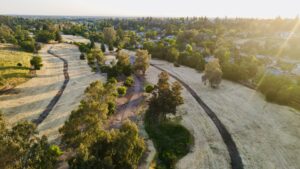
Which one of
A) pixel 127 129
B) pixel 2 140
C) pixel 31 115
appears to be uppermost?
pixel 2 140

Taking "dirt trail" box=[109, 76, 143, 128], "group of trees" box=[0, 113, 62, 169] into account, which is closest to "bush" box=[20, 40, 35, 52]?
"dirt trail" box=[109, 76, 143, 128]

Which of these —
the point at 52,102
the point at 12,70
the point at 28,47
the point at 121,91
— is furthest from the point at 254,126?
the point at 28,47

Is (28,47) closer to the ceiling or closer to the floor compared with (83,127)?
closer to the floor

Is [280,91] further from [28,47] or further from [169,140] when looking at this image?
[28,47]

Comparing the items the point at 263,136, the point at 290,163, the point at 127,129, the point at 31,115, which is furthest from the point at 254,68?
the point at 31,115

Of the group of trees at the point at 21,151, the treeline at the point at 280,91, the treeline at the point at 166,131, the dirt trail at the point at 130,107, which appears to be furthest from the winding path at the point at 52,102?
the treeline at the point at 280,91

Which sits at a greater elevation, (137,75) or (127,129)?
(127,129)

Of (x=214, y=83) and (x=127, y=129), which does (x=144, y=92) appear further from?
(x=127, y=129)
